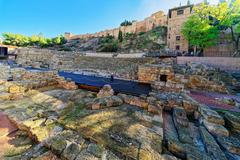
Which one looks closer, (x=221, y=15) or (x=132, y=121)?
(x=132, y=121)

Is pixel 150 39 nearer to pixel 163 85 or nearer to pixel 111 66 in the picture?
pixel 111 66

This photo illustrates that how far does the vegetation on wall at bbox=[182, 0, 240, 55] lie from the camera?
1694cm

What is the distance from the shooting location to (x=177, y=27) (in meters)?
28.8

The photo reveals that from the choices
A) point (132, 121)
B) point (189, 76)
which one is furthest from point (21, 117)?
point (189, 76)

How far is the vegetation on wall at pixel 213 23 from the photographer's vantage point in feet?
55.6

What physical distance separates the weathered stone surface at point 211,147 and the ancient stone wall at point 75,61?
12.8 metres

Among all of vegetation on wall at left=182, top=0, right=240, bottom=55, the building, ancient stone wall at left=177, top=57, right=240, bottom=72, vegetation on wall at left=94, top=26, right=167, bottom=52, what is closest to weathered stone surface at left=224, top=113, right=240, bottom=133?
ancient stone wall at left=177, top=57, right=240, bottom=72

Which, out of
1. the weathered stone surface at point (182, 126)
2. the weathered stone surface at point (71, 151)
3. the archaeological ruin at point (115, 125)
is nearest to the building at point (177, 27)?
the archaeological ruin at point (115, 125)

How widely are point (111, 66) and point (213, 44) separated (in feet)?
53.2

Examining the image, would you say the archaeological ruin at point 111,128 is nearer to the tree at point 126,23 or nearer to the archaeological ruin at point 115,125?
the archaeological ruin at point 115,125

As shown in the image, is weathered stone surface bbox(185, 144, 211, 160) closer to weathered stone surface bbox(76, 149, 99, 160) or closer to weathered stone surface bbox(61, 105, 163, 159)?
weathered stone surface bbox(61, 105, 163, 159)

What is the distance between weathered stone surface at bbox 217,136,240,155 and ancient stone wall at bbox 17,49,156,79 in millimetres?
12854

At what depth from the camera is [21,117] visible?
3.25 m

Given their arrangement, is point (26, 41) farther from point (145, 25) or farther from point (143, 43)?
point (145, 25)
